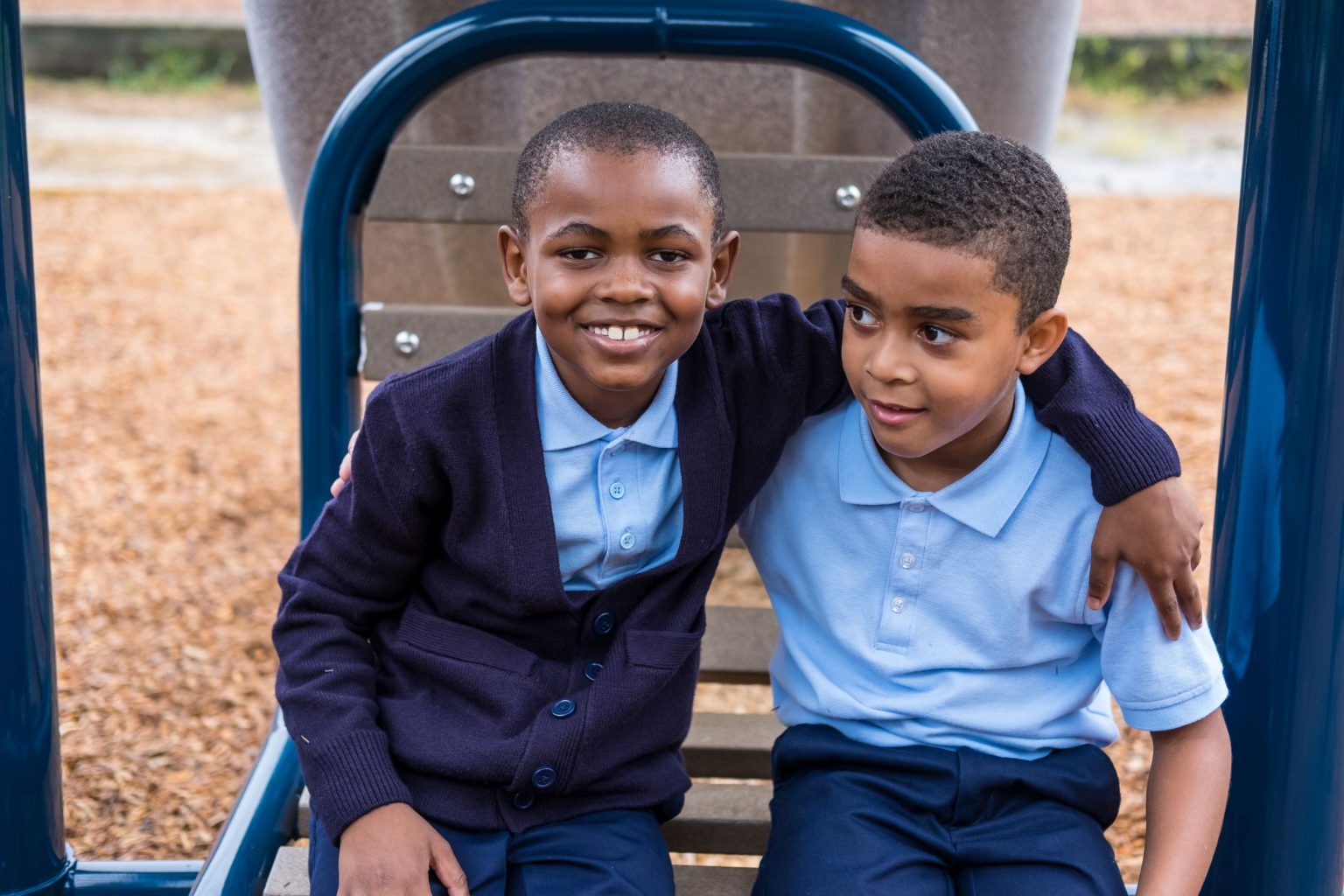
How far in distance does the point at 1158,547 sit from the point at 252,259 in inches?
208

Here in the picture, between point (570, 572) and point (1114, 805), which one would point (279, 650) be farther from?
point (1114, 805)

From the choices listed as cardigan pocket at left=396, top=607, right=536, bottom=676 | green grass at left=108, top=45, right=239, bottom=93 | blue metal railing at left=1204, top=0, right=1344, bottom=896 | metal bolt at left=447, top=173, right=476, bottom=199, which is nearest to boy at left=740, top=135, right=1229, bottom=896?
blue metal railing at left=1204, top=0, right=1344, bottom=896

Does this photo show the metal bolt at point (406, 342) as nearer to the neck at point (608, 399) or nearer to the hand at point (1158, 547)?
the neck at point (608, 399)

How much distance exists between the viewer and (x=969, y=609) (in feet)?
4.90

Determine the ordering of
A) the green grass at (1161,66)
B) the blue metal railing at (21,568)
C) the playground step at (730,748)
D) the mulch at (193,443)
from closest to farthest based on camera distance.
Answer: the blue metal railing at (21,568)
the playground step at (730,748)
the mulch at (193,443)
the green grass at (1161,66)

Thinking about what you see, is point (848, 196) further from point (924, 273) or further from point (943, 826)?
point (943, 826)

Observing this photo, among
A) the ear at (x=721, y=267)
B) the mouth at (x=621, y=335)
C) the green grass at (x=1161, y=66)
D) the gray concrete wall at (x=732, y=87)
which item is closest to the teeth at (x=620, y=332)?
Answer: the mouth at (x=621, y=335)

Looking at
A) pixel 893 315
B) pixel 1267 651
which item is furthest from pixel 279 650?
pixel 1267 651

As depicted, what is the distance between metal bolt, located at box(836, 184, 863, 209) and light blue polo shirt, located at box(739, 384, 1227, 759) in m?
0.56

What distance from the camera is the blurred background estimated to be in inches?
98.8

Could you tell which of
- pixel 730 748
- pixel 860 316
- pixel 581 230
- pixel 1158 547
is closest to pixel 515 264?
pixel 581 230

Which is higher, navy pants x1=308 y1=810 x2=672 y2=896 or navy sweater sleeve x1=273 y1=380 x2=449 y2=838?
navy sweater sleeve x1=273 y1=380 x2=449 y2=838

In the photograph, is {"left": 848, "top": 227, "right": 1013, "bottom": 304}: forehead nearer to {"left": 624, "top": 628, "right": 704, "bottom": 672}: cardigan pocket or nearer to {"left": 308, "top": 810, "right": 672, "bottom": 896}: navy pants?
{"left": 624, "top": 628, "right": 704, "bottom": 672}: cardigan pocket

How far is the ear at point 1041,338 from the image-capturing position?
1.40 metres
